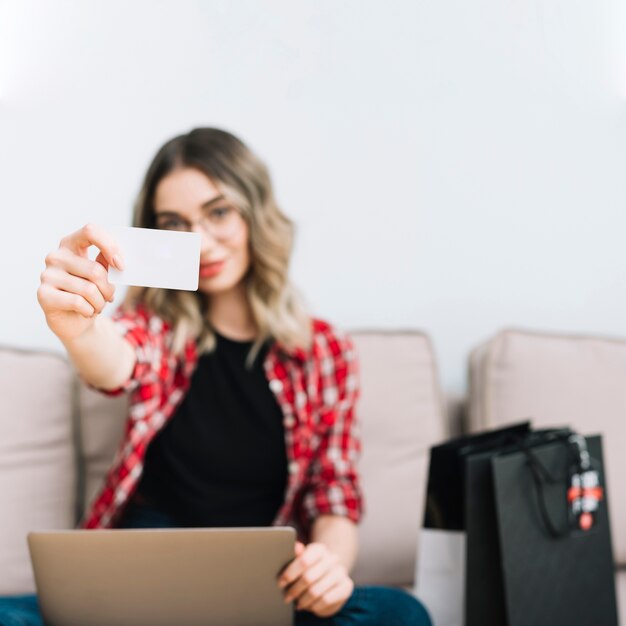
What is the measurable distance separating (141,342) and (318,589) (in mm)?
432

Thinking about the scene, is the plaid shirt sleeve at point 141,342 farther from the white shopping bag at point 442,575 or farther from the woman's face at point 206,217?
the white shopping bag at point 442,575

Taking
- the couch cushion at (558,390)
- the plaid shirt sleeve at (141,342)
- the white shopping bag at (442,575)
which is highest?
the plaid shirt sleeve at (141,342)

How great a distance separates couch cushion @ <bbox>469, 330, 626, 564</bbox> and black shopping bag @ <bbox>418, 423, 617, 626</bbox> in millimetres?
295

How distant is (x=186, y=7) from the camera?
1.30 meters

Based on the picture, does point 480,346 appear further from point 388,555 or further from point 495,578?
point 495,578

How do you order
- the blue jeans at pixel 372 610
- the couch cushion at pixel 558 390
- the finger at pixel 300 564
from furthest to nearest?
the couch cushion at pixel 558 390
the blue jeans at pixel 372 610
the finger at pixel 300 564

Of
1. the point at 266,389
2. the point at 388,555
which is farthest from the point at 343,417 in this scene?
the point at 388,555

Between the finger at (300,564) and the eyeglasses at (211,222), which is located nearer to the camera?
the finger at (300,564)

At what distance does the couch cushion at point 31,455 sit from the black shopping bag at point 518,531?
59 centimetres

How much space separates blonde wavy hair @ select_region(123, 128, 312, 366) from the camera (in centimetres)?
112

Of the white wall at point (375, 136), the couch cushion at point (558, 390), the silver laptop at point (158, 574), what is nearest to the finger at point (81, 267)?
the silver laptop at point (158, 574)

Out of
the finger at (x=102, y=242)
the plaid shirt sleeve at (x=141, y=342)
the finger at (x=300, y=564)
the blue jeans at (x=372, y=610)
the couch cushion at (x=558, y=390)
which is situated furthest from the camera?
the couch cushion at (x=558, y=390)

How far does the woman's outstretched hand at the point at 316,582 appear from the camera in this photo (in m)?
0.82

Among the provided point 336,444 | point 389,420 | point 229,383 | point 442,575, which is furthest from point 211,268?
point 442,575
